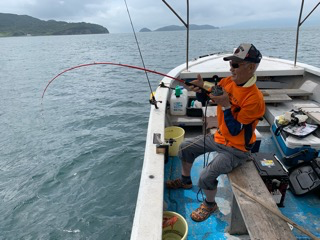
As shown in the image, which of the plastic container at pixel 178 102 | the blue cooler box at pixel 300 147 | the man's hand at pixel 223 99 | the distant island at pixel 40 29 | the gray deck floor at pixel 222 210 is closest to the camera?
the man's hand at pixel 223 99

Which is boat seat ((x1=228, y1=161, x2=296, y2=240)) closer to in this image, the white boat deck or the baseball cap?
the white boat deck

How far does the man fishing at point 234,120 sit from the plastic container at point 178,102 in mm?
1915

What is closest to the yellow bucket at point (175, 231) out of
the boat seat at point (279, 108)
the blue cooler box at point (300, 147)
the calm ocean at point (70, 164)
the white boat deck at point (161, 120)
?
the white boat deck at point (161, 120)

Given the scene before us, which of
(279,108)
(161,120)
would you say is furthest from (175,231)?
(279,108)

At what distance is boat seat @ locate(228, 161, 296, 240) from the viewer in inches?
76.1

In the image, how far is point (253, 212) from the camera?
2113 mm

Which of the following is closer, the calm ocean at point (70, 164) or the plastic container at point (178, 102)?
the calm ocean at point (70, 164)

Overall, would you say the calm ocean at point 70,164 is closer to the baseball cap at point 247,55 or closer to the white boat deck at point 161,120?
the white boat deck at point 161,120

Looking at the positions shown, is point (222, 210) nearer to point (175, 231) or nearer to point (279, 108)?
point (175, 231)

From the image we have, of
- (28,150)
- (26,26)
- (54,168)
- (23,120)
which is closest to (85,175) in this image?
(54,168)

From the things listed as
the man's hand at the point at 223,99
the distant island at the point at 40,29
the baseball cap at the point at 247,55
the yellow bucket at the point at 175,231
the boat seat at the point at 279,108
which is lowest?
the yellow bucket at the point at 175,231

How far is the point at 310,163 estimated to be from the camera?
3.34 metres

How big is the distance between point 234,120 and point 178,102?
2.44 m

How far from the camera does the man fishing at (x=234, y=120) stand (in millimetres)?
2470
